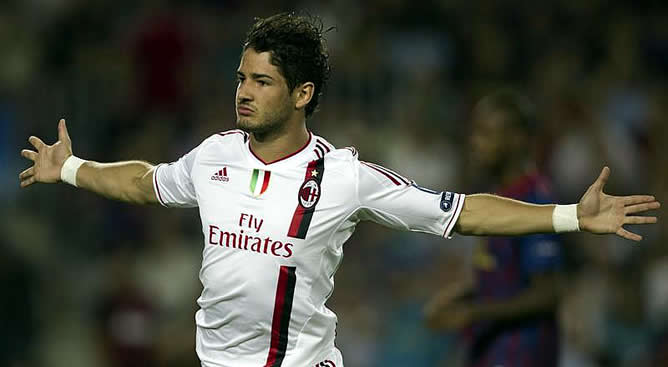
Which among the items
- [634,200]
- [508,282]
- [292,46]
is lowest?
[508,282]

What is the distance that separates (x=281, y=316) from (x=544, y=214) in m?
1.12

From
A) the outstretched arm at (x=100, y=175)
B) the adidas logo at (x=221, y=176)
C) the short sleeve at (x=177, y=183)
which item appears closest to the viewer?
the adidas logo at (x=221, y=176)

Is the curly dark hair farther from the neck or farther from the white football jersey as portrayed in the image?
the white football jersey

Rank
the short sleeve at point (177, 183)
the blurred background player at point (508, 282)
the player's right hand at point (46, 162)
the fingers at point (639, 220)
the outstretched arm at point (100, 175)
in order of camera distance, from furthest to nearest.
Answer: the blurred background player at point (508, 282)
the player's right hand at point (46, 162)
the outstretched arm at point (100, 175)
the short sleeve at point (177, 183)
the fingers at point (639, 220)

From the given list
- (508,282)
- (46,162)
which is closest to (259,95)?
(46,162)

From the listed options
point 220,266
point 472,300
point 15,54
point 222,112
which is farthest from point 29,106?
point 220,266

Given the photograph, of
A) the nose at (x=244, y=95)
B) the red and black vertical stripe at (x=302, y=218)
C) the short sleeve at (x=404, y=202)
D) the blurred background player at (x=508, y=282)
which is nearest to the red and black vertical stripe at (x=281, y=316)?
the red and black vertical stripe at (x=302, y=218)

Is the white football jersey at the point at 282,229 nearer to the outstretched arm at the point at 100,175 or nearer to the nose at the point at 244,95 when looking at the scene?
the nose at the point at 244,95

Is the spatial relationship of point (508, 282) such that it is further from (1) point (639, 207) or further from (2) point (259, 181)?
(2) point (259, 181)

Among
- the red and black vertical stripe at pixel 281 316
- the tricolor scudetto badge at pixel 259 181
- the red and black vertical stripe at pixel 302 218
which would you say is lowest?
the red and black vertical stripe at pixel 281 316

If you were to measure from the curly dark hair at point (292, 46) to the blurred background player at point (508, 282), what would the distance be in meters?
1.93

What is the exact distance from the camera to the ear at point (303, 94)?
5.20 meters

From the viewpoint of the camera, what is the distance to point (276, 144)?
5152 mm

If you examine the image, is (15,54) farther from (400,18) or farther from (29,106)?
(400,18)
